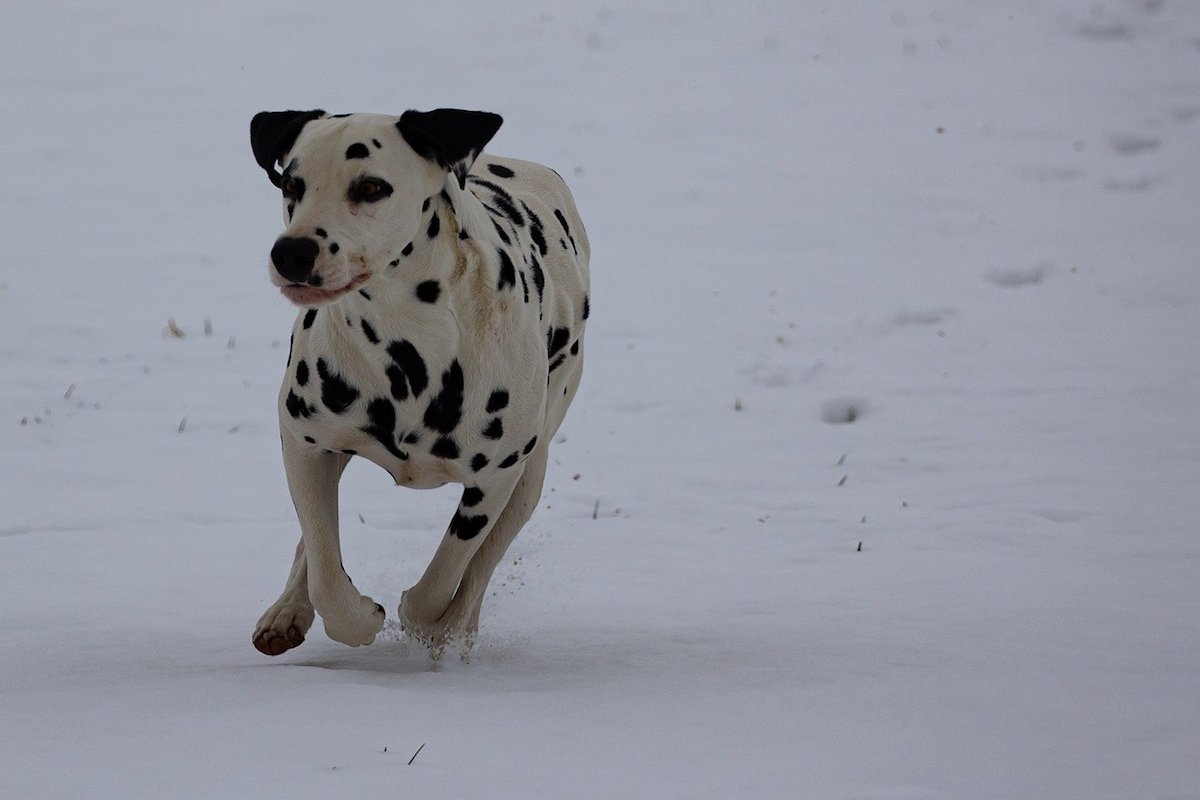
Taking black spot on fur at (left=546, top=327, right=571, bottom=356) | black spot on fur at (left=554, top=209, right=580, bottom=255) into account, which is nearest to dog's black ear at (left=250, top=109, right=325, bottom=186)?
black spot on fur at (left=546, top=327, right=571, bottom=356)

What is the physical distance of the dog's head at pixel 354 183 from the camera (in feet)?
11.5

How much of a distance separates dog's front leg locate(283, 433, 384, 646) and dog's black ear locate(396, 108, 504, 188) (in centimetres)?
92

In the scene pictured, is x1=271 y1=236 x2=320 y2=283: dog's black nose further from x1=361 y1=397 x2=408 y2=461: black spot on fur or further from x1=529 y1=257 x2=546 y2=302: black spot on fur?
x1=529 y1=257 x2=546 y2=302: black spot on fur

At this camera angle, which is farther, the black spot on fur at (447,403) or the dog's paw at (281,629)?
the dog's paw at (281,629)

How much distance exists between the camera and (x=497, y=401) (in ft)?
13.3

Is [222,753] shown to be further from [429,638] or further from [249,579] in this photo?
[249,579]

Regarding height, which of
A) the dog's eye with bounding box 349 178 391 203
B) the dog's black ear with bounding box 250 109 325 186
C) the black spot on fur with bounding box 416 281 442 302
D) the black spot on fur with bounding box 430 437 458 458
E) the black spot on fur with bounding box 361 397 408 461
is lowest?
the black spot on fur with bounding box 430 437 458 458

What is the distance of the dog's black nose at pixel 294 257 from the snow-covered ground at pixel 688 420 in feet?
3.37

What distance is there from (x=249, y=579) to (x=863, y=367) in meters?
4.09

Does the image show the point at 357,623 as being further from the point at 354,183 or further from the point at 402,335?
the point at 354,183

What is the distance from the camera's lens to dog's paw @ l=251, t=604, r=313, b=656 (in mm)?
4391

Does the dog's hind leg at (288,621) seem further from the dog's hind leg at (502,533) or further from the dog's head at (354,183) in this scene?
the dog's head at (354,183)

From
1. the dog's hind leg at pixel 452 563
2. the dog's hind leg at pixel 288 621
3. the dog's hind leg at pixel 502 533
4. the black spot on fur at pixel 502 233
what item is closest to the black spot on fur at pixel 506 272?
the black spot on fur at pixel 502 233

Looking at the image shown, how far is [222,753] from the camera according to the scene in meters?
3.21
